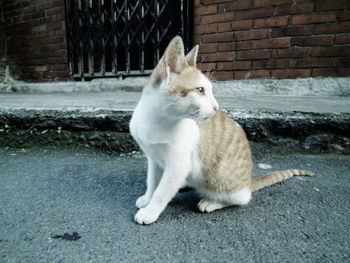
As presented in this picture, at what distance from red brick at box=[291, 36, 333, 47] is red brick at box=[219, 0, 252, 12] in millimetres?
643

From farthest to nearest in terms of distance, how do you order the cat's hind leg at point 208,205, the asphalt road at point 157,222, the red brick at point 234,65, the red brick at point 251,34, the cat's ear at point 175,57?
the red brick at point 234,65 < the red brick at point 251,34 < the cat's hind leg at point 208,205 < the cat's ear at point 175,57 < the asphalt road at point 157,222

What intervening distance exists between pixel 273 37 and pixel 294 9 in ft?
1.11

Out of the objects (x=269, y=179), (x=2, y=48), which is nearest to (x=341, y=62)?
(x=269, y=179)

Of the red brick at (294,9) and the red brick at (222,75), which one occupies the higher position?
Answer: the red brick at (294,9)

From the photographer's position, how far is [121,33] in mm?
3842

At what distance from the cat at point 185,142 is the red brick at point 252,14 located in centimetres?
196

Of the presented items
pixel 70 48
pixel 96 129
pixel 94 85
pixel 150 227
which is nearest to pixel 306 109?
pixel 150 227

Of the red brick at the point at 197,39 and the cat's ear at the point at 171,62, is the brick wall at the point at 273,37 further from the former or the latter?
the cat's ear at the point at 171,62

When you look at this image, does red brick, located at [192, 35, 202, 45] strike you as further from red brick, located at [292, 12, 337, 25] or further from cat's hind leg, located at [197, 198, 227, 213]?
cat's hind leg, located at [197, 198, 227, 213]

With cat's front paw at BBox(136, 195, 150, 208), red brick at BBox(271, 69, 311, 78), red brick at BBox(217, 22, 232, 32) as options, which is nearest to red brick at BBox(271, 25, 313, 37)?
red brick at BBox(271, 69, 311, 78)

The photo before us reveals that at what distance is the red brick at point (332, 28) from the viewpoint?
2607 millimetres

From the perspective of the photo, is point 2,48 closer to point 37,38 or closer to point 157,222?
point 37,38

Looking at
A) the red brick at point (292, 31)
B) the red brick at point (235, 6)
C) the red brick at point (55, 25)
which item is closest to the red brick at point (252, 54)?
the red brick at point (292, 31)

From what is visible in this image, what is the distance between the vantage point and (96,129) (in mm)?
2111
